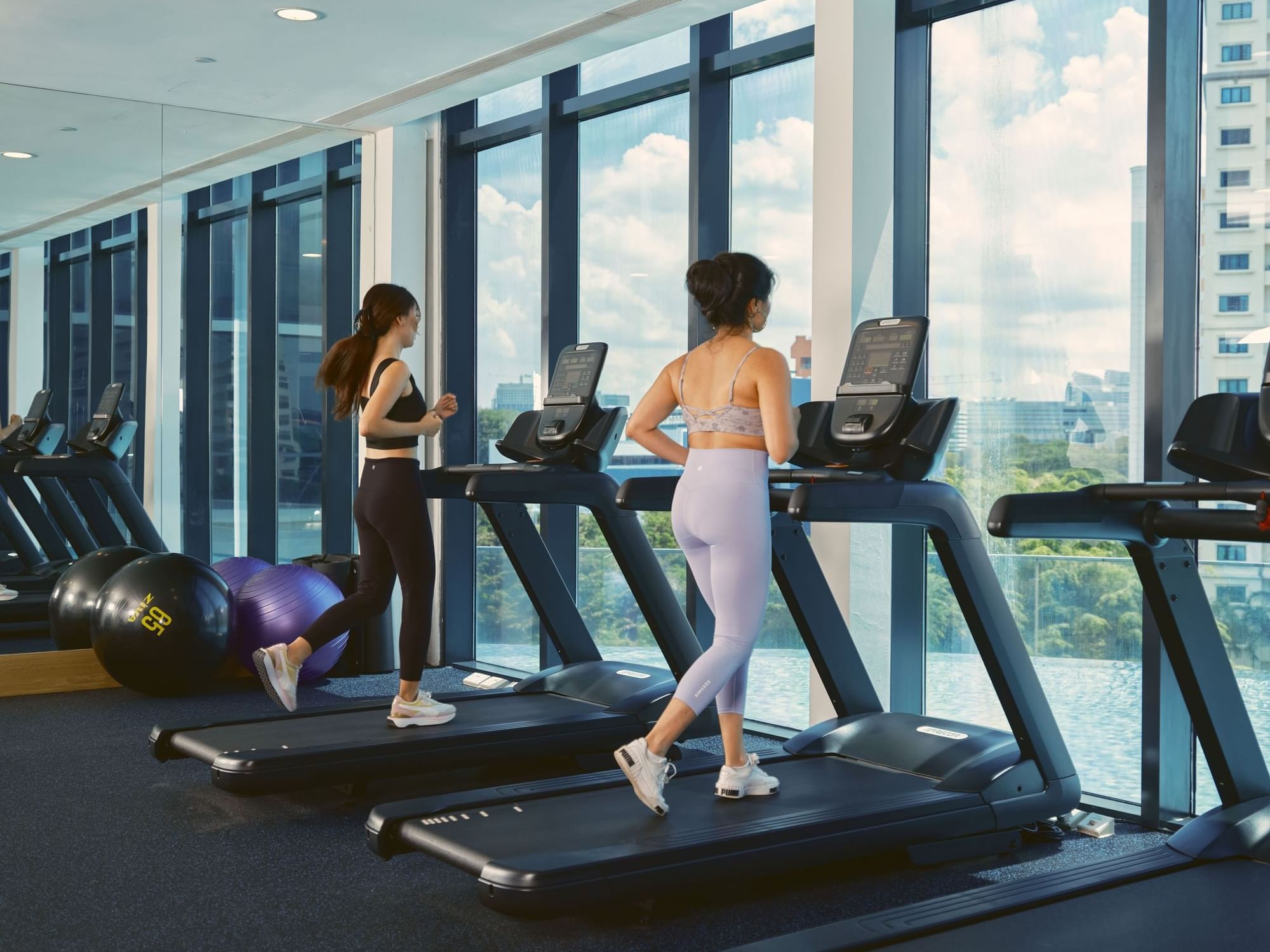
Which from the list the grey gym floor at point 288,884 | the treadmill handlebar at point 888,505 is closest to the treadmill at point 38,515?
the grey gym floor at point 288,884

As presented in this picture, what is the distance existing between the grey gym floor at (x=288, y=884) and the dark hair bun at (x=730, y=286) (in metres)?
1.29

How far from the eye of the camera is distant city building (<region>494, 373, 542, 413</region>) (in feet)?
21.3

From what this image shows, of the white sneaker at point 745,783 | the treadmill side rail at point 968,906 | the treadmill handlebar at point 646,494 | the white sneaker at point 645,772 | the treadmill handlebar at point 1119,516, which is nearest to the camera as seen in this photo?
the treadmill side rail at point 968,906

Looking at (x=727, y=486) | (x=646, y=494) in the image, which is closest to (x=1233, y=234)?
(x=727, y=486)

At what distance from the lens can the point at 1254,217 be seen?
373 cm

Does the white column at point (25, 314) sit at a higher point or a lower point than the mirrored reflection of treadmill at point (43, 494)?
higher

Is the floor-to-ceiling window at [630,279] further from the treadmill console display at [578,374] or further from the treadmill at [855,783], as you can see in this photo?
the treadmill at [855,783]

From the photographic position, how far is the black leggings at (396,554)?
165 inches

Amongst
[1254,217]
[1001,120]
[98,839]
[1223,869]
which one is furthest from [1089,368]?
[98,839]

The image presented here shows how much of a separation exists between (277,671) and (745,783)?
1702mm

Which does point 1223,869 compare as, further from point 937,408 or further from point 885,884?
point 937,408

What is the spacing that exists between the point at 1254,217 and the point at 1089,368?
66 cm

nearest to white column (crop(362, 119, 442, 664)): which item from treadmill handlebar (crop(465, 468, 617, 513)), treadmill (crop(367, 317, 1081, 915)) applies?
treadmill handlebar (crop(465, 468, 617, 513))

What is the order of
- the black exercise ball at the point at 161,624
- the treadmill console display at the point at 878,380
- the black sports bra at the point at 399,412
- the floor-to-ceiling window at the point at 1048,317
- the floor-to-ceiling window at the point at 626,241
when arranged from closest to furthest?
the treadmill console display at the point at 878,380, the floor-to-ceiling window at the point at 1048,317, the black sports bra at the point at 399,412, the floor-to-ceiling window at the point at 626,241, the black exercise ball at the point at 161,624
